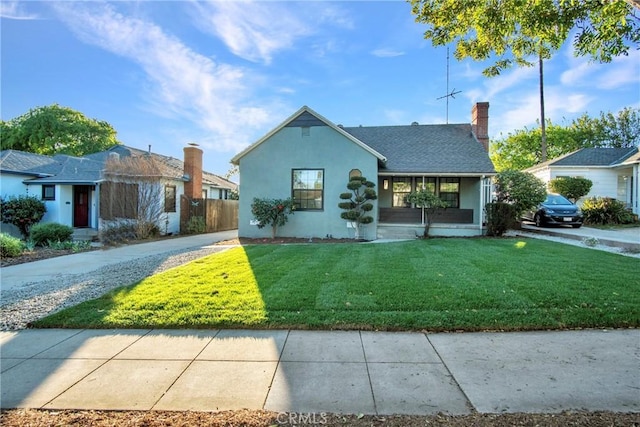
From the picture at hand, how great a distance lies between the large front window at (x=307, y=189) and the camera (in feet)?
46.6

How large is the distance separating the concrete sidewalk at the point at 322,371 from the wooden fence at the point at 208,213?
1503 centimetres

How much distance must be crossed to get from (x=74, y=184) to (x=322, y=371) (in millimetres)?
18645

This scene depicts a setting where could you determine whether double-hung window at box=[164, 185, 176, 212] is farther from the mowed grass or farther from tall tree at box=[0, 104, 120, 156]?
tall tree at box=[0, 104, 120, 156]

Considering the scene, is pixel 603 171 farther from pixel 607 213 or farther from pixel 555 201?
pixel 555 201

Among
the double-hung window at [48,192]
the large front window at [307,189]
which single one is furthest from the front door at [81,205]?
the large front window at [307,189]

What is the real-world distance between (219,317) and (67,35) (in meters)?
11.5

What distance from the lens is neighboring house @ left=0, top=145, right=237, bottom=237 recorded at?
16516 mm

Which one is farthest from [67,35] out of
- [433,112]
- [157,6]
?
[433,112]

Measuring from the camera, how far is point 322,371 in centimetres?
322

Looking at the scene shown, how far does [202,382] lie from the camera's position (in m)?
3.04

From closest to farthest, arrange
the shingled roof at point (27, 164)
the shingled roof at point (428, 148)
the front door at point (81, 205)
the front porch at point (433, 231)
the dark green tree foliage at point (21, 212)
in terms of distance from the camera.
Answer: the front porch at point (433, 231) → the shingled roof at point (428, 148) → the dark green tree foliage at point (21, 212) → the shingled roof at point (27, 164) → the front door at point (81, 205)

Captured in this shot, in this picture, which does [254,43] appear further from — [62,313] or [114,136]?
[114,136]

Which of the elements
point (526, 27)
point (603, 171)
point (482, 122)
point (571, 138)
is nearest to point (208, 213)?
point (482, 122)

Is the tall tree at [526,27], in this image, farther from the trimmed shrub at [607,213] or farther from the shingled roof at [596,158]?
the shingled roof at [596,158]
